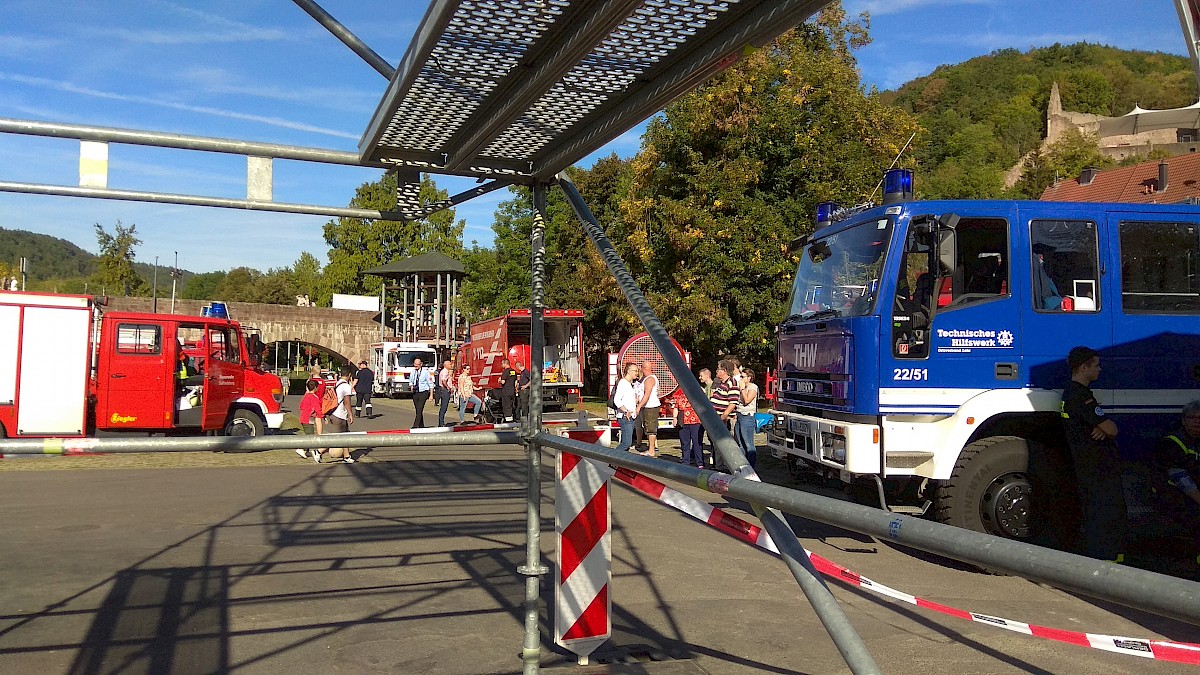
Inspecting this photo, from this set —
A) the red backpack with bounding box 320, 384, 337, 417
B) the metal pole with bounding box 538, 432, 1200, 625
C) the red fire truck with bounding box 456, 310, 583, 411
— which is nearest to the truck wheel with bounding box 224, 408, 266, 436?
the red backpack with bounding box 320, 384, 337, 417

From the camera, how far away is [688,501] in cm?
346

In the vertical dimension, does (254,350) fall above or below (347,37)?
below

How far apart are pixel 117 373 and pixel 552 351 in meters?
15.1

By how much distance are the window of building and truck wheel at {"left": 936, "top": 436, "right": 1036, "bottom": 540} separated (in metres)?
14.5

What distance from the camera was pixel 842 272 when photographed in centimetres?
892

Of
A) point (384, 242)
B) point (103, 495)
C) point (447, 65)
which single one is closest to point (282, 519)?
point (103, 495)

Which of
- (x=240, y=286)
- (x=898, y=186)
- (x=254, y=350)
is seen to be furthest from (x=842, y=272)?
(x=240, y=286)

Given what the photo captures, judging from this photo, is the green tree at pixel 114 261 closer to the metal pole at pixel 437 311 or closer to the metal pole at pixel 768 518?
the metal pole at pixel 437 311

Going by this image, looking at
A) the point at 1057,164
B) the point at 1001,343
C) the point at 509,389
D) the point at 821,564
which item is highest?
the point at 1057,164

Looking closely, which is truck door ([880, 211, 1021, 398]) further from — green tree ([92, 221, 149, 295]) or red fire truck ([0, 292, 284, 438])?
green tree ([92, 221, 149, 295])

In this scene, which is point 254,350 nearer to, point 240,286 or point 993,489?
point 993,489

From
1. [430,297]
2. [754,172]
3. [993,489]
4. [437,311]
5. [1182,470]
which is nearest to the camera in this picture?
[1182,470]

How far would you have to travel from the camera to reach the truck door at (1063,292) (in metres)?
8.04

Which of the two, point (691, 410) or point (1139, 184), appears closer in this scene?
point (691, 410)
